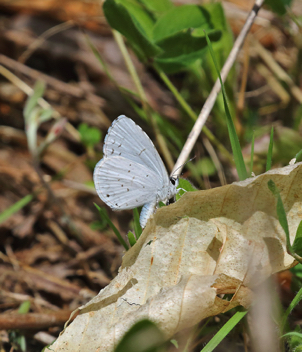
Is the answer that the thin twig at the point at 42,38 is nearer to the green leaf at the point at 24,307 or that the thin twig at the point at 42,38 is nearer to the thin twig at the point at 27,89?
the thin twig at the point at 27,89

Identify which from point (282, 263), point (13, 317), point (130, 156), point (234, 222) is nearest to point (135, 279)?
point (234, 222)

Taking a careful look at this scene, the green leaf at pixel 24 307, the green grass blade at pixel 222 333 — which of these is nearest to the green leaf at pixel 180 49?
the green grass blade at pixel 222 333

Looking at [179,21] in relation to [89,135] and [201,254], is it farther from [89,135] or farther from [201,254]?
[201,254]

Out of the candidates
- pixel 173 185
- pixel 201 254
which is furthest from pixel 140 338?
pixel 173 185

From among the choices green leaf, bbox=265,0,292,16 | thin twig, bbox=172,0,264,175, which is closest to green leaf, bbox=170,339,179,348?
thin twig, bbox=172,0,264,175

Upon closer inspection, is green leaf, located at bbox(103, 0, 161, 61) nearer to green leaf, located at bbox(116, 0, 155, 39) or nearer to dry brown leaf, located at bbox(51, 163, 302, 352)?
green leaf, located at bbox(116, 0, 155, 39)

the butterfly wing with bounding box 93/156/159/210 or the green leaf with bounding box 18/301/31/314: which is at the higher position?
the butterfly wing with bounding box 93/156/159/210
